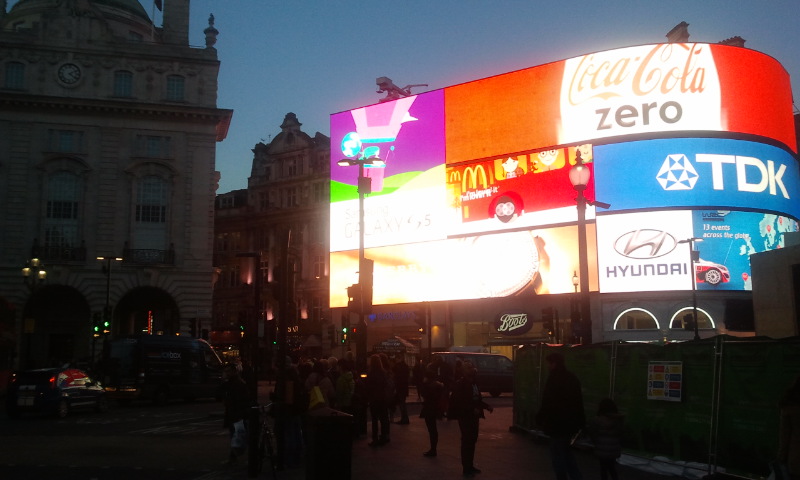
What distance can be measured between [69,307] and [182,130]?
46.6 ft

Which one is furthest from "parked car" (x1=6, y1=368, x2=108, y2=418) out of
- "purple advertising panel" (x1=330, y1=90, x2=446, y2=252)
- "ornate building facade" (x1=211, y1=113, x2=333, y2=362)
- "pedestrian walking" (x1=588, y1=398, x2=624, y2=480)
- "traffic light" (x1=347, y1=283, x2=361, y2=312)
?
"ornate building facade" (x1=211, y1=113, x2=333, y2=362)

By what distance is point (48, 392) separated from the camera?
25906 mm

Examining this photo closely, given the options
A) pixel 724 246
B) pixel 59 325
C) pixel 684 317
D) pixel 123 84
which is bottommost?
pixel 59 325

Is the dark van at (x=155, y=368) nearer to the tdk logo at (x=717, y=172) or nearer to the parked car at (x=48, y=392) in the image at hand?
the parked car at (x=48, y=392)

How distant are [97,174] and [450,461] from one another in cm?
4327

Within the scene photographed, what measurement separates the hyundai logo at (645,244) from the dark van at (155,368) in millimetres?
24346

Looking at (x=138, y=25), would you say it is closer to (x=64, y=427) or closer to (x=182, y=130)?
(x=182, y=130)

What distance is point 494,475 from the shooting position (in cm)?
1330

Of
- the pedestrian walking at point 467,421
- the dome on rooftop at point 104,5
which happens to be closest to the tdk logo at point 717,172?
the pedestrian walking at point 467,421

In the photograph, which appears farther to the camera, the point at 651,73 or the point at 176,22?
the point at 176,22

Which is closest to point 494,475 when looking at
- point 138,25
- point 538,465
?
point 538,465

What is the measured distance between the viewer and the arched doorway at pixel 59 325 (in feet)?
173

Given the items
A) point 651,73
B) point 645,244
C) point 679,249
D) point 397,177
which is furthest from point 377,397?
point 397,177

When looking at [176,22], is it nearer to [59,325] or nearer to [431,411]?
[59,325]
